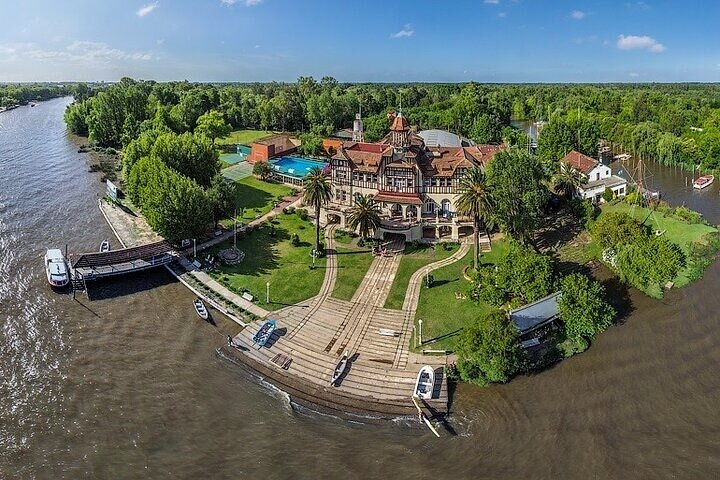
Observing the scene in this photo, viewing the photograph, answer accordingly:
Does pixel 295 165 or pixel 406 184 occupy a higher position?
pixel 406 184

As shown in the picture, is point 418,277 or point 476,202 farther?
point 418,277

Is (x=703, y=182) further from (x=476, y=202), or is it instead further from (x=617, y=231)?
(x=476, y=202)

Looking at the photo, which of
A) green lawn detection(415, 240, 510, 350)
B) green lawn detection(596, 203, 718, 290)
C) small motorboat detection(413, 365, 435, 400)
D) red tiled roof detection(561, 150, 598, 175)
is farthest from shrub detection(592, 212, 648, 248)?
small motorboat detection(413, 365, 435, 400)

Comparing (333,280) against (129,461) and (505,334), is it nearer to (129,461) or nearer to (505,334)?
(505,334)

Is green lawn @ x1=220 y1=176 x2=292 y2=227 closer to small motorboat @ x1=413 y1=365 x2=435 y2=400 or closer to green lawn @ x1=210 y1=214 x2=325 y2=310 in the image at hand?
green lawn @ x1=210 y1=214 x2=325 y2=310

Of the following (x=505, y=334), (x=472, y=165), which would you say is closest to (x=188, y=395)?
(x=505, y=334)

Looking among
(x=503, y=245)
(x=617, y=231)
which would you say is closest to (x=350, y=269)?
(x=503, y=245)

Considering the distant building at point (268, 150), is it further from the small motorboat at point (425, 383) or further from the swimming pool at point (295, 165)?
the small motorboat at point (425, 383)
